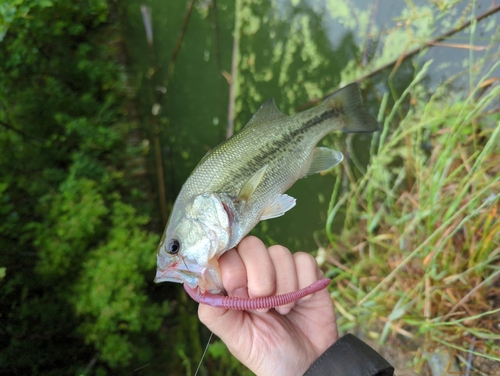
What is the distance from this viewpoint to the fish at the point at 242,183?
1.18 metres

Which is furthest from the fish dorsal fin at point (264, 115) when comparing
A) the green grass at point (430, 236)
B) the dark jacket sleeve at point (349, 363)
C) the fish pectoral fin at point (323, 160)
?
the dark jacket sleeve at point (349, 363)

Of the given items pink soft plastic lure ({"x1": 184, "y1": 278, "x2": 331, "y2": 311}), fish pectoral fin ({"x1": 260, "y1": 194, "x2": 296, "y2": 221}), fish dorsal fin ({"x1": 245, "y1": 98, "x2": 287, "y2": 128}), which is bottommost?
pink soft plastic lure ({"x1": 184, "y1": 278, "x2": 331, "y2": 311})

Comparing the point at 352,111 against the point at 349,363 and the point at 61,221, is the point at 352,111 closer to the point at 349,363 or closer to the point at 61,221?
the point at 349,363

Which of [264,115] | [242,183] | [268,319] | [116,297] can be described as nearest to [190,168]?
[116,297]

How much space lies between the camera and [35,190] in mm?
2725

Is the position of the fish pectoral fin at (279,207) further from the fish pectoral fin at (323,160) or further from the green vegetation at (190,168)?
the green vegetation at (190,168)

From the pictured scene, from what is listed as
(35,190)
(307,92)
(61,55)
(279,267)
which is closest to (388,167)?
(307,92)

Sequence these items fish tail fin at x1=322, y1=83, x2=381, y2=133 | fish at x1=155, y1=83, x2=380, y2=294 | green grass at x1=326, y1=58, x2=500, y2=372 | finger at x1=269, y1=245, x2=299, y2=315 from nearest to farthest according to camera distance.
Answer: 1. fish at x1=155, y1=83, x2=380, y2=294
2. finger at x1=269, y1=245, x2=299, y2=315
3. fish tail fin at x1=322, y1=83, x2=381, y2=133
4. green grass at x1=326, y1=58, x2=500, y2=372

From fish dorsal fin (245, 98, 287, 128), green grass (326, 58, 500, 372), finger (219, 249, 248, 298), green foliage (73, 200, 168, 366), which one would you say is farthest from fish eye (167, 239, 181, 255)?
green foliage (73, 200, 168, 366)

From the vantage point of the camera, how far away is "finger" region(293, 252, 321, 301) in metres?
1.34

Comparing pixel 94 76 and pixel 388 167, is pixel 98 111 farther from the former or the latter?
pixel 388 167

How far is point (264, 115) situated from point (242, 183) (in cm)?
41

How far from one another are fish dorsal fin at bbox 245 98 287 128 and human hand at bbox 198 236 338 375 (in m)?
0.55

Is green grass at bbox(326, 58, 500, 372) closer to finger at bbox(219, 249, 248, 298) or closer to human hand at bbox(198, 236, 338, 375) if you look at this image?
human hand at bbox(198, 236, 338, 375)
